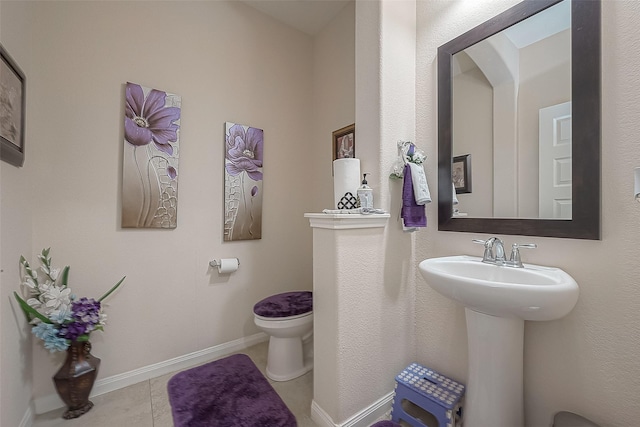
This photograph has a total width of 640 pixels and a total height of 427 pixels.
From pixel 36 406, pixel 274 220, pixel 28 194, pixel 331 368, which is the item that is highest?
pixel 28 194

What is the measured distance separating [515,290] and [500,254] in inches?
13.9

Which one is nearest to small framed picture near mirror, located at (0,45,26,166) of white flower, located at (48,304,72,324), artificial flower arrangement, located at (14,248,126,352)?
artificial flower arrangement, located at (14,248,126,352)

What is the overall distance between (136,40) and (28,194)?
1.15 metres

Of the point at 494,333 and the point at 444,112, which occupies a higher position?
the point at 444,112

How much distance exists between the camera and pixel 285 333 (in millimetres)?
1662

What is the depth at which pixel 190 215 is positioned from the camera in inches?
73.1

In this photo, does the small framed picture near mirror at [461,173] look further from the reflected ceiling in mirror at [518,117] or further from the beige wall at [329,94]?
the beige wall at [329,94]

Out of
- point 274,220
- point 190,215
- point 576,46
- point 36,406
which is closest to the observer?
point 576,46

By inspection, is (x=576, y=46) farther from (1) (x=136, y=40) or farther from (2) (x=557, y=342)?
(1) (x=136, y=40)

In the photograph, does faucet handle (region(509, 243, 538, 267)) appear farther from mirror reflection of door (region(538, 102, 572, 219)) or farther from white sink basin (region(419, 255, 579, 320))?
mirror reflection of door (region(538, 102, 572, 219))

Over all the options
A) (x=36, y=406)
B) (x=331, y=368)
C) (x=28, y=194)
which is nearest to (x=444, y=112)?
(x=331, y=368)

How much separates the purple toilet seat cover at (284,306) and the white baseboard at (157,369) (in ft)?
1.72

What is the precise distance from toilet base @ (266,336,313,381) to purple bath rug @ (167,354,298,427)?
0.09m

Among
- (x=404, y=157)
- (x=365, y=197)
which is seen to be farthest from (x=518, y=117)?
(x=365, y=197)
